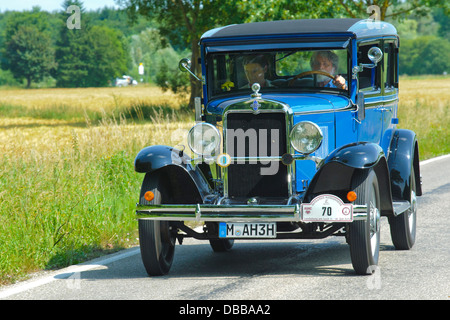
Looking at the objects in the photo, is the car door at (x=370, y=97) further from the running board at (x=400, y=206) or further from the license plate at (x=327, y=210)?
Answer: the license plate at (x=327, y=210)

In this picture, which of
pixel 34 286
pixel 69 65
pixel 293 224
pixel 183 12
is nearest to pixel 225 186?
pixel 293 224

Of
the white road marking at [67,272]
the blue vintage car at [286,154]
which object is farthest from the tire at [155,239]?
the white road marking at [67,272]

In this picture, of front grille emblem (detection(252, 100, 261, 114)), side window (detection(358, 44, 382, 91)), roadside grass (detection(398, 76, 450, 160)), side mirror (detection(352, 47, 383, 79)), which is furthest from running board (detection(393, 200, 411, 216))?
roadside grass (detection(398, 76, 450, 160))

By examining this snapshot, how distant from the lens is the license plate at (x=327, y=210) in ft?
20.1

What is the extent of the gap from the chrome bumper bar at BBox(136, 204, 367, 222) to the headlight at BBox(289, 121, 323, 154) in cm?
62

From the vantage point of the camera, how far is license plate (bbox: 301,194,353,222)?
241 inches

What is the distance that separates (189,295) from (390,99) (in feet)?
12.5

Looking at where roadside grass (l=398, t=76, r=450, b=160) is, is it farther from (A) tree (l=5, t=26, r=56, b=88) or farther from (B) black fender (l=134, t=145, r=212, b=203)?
(A) tree (l=5, t=26, r=56, b=88)

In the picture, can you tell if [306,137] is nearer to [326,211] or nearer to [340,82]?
[326,211]

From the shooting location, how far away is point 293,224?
21.6ft

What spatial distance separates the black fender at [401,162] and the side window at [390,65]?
589 millimetres

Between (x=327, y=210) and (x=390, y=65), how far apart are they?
121 inches

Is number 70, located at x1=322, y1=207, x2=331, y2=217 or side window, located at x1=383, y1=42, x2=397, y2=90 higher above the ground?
side window, located at x1=383, y1=42, x2=397, y2=90

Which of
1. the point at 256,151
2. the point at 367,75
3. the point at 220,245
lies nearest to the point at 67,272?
the point at 220,245
